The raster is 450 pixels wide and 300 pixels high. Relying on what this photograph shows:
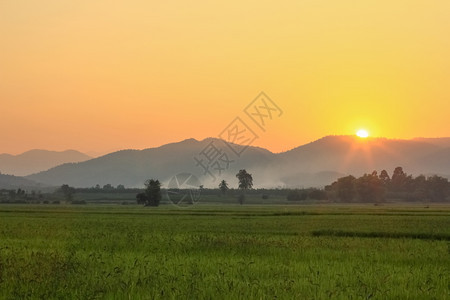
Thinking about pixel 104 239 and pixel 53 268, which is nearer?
pixel 53 268

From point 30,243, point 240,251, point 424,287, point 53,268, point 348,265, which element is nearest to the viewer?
point 424,287

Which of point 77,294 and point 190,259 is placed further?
point 190,259

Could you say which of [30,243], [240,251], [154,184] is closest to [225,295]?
[240,251]

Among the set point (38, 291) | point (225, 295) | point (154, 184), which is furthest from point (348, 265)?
point (154, 184)

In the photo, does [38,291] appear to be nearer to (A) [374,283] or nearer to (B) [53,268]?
(B) [53,268]

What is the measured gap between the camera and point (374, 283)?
52.7 feet

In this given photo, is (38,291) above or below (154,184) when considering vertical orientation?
below

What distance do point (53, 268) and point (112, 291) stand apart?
4.42 m

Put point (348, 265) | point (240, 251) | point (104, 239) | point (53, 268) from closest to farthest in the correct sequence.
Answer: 1. point (53, 268)
2. point (348, 265)
3. point (240, 251)
4. point (104, 239)

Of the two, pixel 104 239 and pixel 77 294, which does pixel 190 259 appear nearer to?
pixel 77 294

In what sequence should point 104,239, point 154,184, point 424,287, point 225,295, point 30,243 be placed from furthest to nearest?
point 154,184, point 104,239, point 30,243, point 424,287, point 225,295

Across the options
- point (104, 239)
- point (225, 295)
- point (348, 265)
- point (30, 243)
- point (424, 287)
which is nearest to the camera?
point (225, 295)

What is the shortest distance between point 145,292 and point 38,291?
2.90 meters

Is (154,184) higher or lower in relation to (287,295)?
higher
